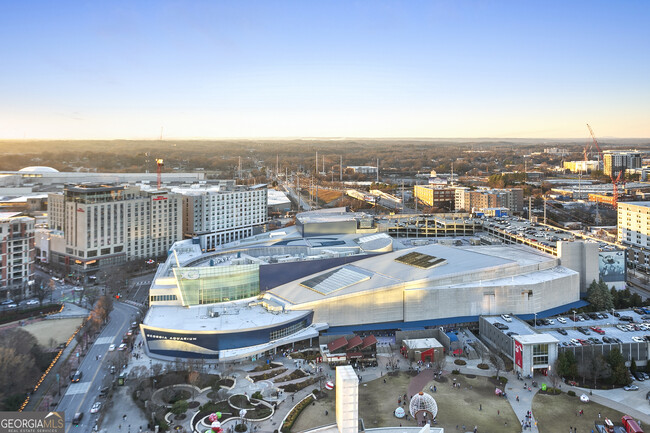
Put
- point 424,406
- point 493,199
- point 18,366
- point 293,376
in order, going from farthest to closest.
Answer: point 493,199
point 293,376
point 18,366
point 424,406

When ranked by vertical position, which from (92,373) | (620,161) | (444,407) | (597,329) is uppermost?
(620,161)

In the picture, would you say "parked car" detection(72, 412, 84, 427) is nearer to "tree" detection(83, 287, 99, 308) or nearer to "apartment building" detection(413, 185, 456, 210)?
"tree" detection(83, 287, 99, 308)

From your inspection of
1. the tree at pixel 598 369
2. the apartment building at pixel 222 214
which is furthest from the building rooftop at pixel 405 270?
the apartment building at pixel 222 214

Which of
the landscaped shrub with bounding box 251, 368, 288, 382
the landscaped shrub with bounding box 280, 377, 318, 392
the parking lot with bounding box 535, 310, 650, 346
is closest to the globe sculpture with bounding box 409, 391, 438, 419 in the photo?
the landscaped shrub with bounding box 280, 377, 318, 392

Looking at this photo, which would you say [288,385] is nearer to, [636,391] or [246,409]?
[246,409]

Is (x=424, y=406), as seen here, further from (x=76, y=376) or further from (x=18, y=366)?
(x=18, y=366)

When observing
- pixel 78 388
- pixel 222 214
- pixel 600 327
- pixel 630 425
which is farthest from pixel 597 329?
pixel 222 214

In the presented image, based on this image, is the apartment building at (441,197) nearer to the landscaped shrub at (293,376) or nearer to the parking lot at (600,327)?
the parking lot at (600,327)

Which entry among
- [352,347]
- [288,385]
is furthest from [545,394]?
[288,385]
